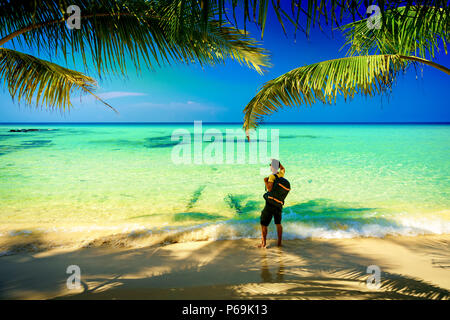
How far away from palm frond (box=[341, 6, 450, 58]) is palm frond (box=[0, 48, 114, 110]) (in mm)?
4239

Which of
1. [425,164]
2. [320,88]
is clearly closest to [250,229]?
[320,88]

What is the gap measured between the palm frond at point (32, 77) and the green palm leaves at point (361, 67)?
2680 millimetres

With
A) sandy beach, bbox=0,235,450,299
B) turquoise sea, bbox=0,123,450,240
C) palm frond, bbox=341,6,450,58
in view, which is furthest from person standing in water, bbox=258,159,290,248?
palm frond, bbox=341,6,450,58

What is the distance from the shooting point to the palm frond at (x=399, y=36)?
3.37 m

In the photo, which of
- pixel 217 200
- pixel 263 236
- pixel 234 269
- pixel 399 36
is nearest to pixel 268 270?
pixel 234 269

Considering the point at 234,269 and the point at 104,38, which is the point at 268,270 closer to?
the point at 234,269

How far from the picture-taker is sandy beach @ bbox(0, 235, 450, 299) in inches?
123

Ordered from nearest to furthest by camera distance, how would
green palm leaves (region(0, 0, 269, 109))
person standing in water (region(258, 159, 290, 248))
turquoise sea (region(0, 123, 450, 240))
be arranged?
green palm leaves (region(0, 0, 269, 109)) < person standing in water (region(258, 159, 290, 248)) < turquoise sea (region(0, 123, 450, 240))

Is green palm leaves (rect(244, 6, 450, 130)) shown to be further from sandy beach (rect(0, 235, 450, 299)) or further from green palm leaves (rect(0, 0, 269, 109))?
sandy beach (rect(0, 235, 450, 299))

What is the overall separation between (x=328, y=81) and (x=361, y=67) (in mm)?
421

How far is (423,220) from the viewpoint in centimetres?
611

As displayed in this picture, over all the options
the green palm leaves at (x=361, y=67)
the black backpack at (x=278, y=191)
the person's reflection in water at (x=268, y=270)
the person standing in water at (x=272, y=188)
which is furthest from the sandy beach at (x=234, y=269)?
the green palm leaves at (x=361, y=67)

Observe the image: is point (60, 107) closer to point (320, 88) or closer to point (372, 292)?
point (320, 88)
